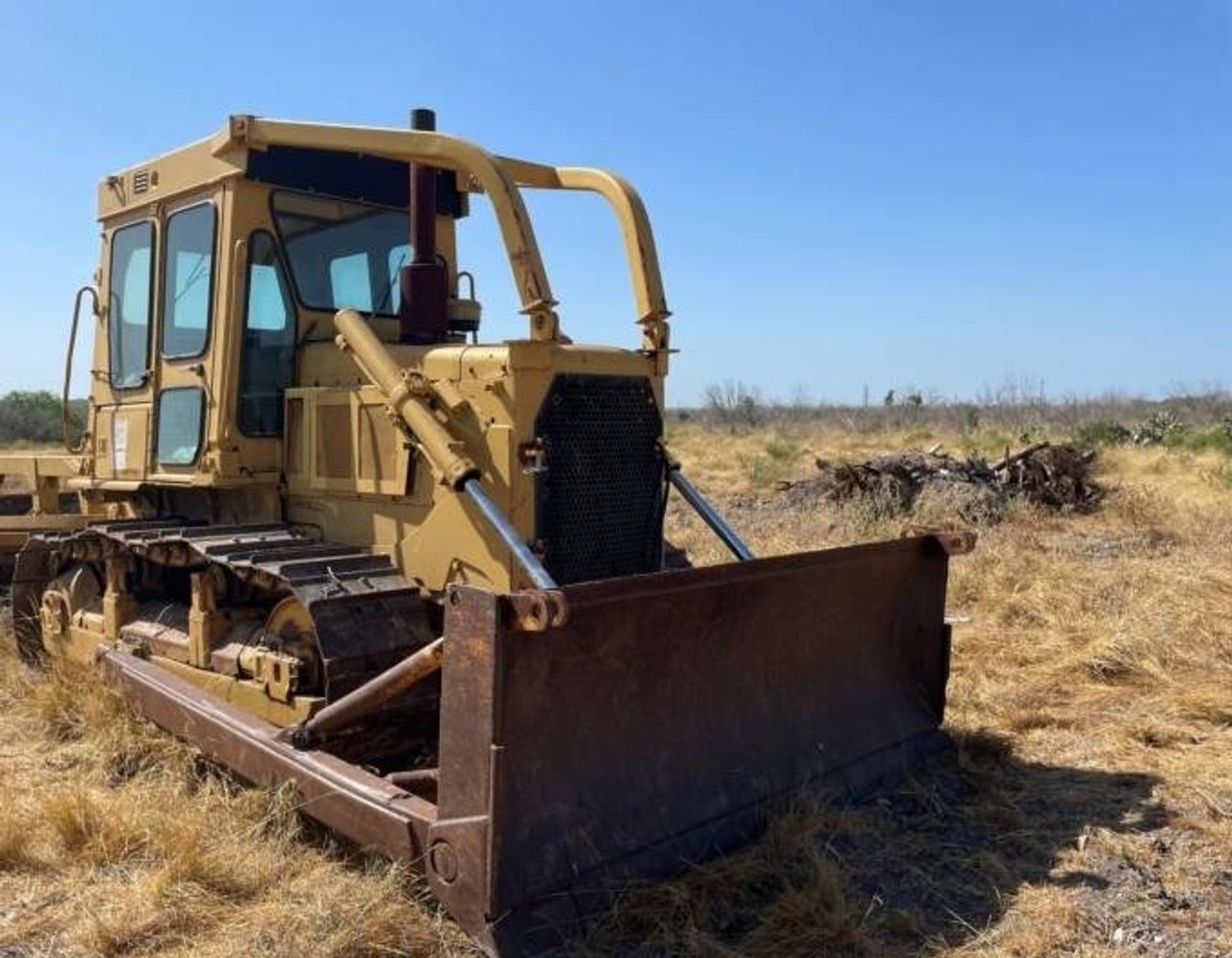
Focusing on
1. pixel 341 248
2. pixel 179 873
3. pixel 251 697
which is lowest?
pixel 179 873

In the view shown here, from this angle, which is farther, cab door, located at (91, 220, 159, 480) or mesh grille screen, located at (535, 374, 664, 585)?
cab door, located at (91, 220, 159, 480)

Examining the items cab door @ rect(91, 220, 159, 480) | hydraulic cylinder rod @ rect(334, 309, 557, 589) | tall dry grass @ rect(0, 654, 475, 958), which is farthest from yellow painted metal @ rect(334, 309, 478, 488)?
cab door @ rect(91, 220, 159, 480)

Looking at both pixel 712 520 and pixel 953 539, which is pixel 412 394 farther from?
pixel 953 539

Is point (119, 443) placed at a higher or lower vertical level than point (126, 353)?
lower

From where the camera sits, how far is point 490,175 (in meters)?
4.79

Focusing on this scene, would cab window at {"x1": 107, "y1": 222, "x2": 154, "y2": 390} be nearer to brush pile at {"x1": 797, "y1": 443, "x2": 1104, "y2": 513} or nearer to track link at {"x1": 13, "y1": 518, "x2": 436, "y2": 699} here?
track link at {"x1": 13, "y1": 518, "x2": 436, "y2": 699}

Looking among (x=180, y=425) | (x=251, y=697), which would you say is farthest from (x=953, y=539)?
(x=180, y=425)

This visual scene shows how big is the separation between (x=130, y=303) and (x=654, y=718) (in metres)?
4.50

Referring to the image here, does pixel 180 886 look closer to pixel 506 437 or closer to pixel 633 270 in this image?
pixel 506 437

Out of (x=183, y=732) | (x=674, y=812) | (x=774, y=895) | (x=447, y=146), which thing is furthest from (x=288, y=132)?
(x=774, y=895)

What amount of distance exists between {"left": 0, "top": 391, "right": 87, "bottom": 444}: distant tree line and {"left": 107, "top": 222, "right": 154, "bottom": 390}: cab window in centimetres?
2889

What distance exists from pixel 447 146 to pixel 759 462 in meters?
16.6

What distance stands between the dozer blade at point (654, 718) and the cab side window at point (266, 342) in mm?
2794

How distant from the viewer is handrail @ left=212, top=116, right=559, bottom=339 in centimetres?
482
